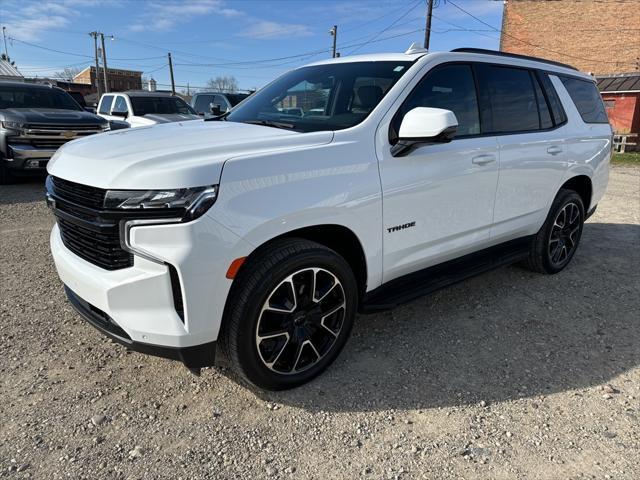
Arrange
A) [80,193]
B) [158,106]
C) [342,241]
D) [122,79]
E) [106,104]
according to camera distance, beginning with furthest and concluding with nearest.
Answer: [122,79] → [106,104] → [158,106] → [342,241] → [80,193]

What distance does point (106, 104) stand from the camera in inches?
508

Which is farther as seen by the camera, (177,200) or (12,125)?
(12,125)

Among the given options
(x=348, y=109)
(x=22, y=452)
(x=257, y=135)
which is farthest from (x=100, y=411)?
(x=348, y=109)

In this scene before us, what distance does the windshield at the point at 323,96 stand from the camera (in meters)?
3.01

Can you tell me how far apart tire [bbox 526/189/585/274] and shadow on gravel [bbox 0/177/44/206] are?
707 cm

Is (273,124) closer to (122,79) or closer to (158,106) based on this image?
(158,106)

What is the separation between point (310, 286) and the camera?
2.68 m

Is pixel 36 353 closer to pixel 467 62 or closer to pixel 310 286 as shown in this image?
pixel 310 286

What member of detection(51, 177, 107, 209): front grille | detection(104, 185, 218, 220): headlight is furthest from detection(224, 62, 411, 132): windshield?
detection(51, 177, 107, 209): front grille

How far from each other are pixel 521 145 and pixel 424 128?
4.82 feet

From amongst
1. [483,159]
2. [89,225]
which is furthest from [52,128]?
[483,159]

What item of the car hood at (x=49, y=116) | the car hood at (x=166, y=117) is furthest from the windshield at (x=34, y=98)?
the car hood at (x=166, y=117)

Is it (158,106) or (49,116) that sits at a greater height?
(158,106)

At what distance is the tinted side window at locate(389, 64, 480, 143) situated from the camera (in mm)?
3057
